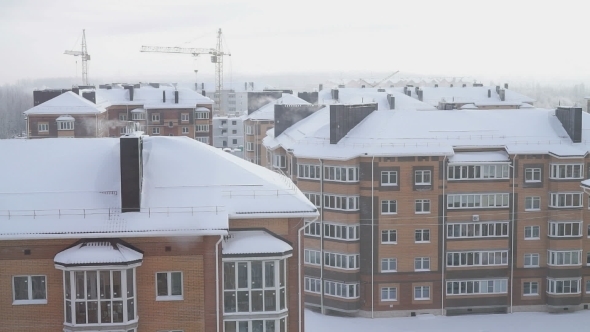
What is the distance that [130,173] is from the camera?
2114cm

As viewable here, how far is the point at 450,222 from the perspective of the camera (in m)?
38.9

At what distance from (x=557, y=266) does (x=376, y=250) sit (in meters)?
9.12

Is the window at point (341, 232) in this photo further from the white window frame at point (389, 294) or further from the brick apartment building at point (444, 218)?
the white window frame at point (389, 294)

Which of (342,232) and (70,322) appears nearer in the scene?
(70,322)

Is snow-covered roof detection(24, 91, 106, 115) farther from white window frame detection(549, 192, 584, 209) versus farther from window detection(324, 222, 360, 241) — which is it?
white window frame detection(549, 192, 584, 209)

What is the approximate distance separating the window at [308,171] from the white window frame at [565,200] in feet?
37.9

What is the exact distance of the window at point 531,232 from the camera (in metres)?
39.7

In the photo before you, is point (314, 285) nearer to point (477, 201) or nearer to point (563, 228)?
point (477, 201)

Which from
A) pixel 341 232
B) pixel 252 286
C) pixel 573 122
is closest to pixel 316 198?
pixel 341 232

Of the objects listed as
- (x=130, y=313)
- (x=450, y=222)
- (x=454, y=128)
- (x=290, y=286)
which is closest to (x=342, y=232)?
(x=450, y=222)

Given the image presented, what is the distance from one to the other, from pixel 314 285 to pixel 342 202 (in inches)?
180

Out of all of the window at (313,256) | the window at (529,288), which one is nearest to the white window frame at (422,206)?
the window at (313,256)

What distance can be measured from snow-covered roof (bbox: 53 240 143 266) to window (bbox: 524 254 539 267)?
2461cm

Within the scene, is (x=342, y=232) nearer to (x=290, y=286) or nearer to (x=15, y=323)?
(x=290, y=286)
